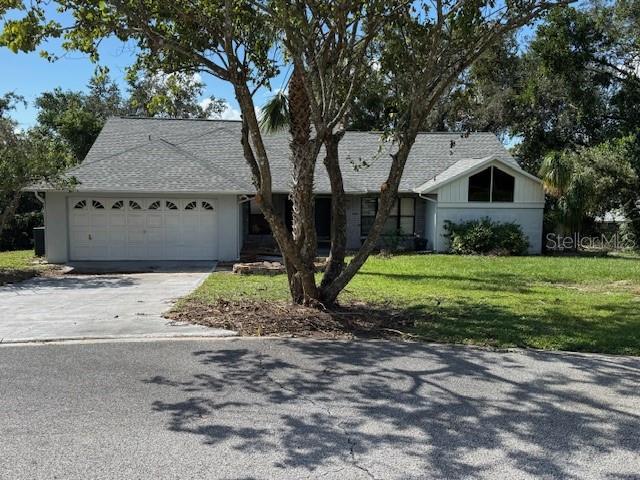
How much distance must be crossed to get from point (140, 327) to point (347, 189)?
539 inches

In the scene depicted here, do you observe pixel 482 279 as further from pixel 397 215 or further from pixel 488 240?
pixel 397 215

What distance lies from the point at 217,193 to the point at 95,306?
8315 millimetres

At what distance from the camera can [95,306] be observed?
9945 mm

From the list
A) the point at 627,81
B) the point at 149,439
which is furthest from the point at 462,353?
the point at 627,81

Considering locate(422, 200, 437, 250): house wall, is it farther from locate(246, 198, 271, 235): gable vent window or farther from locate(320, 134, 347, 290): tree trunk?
locate(320, 134, 347, 290): tree trunk

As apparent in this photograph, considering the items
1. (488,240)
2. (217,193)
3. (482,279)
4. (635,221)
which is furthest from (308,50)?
(635,221)

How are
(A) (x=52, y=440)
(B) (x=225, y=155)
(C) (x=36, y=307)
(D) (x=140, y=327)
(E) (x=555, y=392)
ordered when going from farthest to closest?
(B) (x=225, y=155)
(C) (x=36, y=307)
(D) (x=140, y=327)
(E) (x=555, y=392)
(A) (x=52, y=440)

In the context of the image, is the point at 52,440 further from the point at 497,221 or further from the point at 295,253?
the point at 497,221

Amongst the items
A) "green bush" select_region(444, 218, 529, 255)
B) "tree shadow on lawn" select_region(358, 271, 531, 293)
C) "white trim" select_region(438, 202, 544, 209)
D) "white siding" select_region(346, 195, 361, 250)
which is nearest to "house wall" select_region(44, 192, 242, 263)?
"white siding" select_region(346, 195, 361, 250)

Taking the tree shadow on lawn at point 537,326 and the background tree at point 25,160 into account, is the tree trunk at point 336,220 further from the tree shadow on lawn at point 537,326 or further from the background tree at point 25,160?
the background tree at point 25,160

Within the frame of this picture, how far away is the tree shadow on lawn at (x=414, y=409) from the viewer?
3.93 m

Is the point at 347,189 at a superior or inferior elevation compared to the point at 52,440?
superior

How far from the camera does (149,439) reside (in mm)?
4199

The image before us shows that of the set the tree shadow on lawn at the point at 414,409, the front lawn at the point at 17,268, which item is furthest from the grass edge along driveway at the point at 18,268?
the tree shadow on lawn at the point at 414,409
